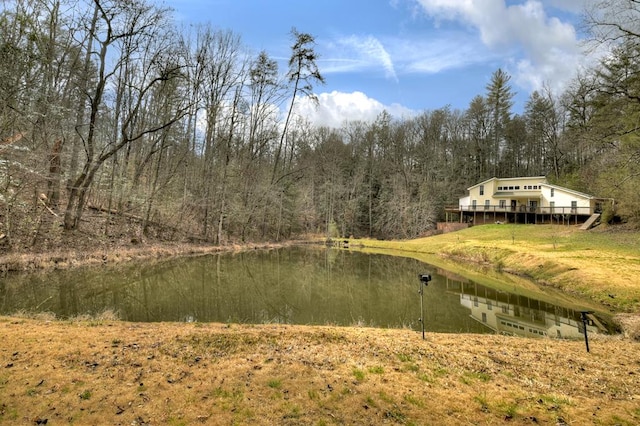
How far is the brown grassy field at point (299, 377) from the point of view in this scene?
350 cm

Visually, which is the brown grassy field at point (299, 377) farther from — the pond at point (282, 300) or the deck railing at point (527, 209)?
the deck railing at point (527, 209)

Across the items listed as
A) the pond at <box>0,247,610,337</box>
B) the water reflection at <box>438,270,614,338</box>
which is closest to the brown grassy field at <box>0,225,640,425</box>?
the water reflection at <box>438,270,614,338</box>

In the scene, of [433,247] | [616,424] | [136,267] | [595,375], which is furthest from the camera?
[433,247]

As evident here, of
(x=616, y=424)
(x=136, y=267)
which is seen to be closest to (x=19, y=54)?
(x=136, y=267)

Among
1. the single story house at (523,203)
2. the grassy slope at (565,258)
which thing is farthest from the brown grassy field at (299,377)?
the single story house at (523,203)

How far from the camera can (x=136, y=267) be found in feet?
49.7

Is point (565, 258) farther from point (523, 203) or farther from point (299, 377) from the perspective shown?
point (523, 203)

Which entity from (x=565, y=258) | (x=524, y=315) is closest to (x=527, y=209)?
(x=565, y=258)

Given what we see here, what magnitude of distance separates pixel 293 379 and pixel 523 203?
1678 inches

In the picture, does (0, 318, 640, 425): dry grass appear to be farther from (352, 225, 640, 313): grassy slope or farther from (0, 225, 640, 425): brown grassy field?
(352, 225, 640, 313): grassy slope

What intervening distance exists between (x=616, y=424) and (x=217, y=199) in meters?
24.7

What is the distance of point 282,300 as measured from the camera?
35.7ft

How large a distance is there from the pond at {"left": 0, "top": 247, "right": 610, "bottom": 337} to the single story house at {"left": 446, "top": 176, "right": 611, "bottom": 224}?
25.1 m

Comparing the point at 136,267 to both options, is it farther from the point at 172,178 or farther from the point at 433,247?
the point at 433,247
